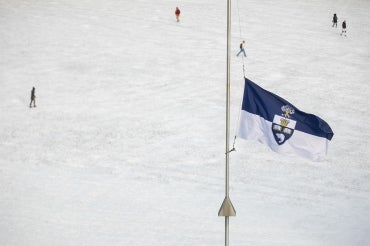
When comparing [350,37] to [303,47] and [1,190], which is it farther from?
[1,190]

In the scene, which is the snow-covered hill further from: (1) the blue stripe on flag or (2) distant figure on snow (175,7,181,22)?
(1) the blue stripe on flag

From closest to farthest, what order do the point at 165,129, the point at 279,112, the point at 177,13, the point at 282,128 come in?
the point at 279,112
the point at 282,128
the point at 165,129
the point at 177,13

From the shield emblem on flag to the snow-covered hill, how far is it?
15.4 ft

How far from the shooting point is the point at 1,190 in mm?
16016

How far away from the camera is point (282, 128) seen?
395 inches

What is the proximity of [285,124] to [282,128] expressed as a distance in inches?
4.2

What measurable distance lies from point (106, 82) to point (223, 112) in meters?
6.24

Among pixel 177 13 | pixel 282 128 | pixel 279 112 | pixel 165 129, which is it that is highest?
pixel 177 13

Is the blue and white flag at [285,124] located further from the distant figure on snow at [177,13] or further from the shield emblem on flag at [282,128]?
the distant figure on snow at [177,13]

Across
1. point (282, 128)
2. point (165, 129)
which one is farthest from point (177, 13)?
point (282, 128)

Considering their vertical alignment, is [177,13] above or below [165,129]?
above

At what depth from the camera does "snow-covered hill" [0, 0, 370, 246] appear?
1473cm

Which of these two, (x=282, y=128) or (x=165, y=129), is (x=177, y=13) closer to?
(x=165, y=129)

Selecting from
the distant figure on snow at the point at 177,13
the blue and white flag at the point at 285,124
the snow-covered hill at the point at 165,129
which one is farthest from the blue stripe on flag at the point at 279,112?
the distant figure on snow at the point at 177,13
